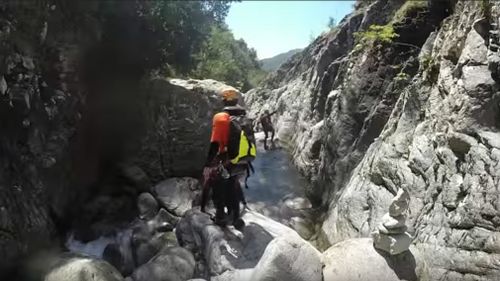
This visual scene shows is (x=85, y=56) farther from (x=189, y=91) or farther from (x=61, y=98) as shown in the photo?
(x=189, y=91)

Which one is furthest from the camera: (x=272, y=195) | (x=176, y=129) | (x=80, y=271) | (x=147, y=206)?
(x=272, y=195)

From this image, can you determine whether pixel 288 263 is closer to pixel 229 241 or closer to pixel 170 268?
pixel 229 241

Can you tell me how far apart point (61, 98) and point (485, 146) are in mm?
8875

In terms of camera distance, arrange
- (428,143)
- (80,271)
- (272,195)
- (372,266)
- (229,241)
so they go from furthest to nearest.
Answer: (272,195) < (428,143) < (229,241) < (80,271) < (372,266)

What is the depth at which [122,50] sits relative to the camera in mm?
14289

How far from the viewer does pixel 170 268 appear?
24.2 ft

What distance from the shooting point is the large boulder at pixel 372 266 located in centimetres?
609

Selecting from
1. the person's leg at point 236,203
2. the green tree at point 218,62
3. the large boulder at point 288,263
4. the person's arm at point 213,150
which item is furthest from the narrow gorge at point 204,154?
the green tree at point 218,62

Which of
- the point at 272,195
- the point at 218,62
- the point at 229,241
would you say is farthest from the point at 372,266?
the point at 218,62

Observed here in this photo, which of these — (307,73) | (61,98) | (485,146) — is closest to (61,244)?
(61,98)

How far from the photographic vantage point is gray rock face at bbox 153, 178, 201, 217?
12.5m

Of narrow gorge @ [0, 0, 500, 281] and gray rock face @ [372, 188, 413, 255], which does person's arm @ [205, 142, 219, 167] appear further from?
gray rock face @ [372, 188, 413, 255]

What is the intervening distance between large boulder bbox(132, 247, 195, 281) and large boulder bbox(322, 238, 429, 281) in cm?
230

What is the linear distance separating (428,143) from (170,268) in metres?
4.88
